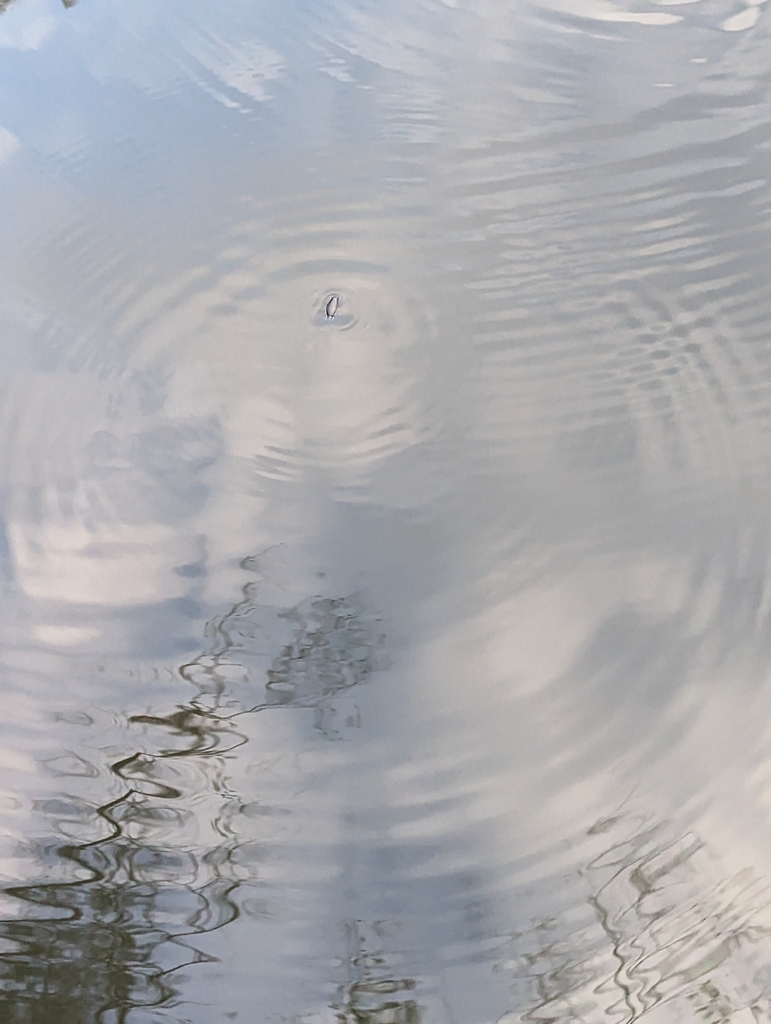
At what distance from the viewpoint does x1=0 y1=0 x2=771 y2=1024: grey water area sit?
0.36 metres

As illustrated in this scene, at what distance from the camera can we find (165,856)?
1.23ft

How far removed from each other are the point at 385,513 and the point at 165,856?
0.18 metres

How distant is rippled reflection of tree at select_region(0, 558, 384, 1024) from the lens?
1.15 ft

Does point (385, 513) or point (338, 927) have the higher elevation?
point (385, 513)

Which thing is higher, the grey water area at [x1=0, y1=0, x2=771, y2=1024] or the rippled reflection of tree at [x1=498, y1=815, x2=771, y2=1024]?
the grey water area at [x1=0, y1=0, x2=771, y2=1024]

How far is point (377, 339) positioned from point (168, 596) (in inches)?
6.7

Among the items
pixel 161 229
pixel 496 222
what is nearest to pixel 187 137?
pixel 161 229

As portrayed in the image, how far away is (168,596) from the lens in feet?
1.39

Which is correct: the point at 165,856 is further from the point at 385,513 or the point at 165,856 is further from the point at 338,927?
the point at 385,513

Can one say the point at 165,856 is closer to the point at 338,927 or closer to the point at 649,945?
the point at 338,927

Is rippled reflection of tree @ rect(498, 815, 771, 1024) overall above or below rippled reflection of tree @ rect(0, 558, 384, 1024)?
below

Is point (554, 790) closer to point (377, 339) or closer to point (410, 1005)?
point (410, 1005)

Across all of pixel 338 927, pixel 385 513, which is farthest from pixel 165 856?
pixel 385 513

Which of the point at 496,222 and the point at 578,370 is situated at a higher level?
the point at 496,222
